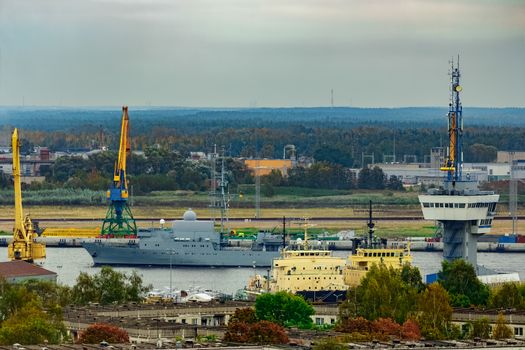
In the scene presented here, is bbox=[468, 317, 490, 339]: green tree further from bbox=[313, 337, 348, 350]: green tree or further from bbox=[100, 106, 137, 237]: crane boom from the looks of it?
bbox=[100, 106, 137, 237]: crane boom

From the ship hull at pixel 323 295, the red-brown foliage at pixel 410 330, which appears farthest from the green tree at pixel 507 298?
the red-brown foliage at pixel 410 330

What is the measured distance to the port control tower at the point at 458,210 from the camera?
6141 cm

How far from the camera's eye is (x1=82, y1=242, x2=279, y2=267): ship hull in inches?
3519

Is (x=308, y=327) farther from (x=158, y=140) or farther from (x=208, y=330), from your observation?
(x=158, y=140)

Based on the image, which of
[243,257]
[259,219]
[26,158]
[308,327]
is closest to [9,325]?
[308,327]

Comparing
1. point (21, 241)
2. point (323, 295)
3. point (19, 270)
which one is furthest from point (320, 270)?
point (21, 241)

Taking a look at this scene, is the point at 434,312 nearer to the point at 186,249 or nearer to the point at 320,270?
the point at 320,270

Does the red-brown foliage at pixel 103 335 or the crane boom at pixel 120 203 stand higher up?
the crane boom at pixel 120 203

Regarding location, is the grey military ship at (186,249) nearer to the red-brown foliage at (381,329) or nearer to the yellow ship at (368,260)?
the yellow ship at (368,260)

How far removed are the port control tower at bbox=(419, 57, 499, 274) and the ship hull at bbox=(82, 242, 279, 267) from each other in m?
25.5

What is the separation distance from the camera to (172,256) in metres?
89.9

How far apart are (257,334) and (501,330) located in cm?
465

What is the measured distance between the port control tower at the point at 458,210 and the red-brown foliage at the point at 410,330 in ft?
60.6

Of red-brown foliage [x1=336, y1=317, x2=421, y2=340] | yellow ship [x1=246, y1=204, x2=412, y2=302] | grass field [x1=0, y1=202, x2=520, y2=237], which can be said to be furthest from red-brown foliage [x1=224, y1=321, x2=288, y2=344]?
grass field [x1=0, y1=202, x2=520, y2=237]
